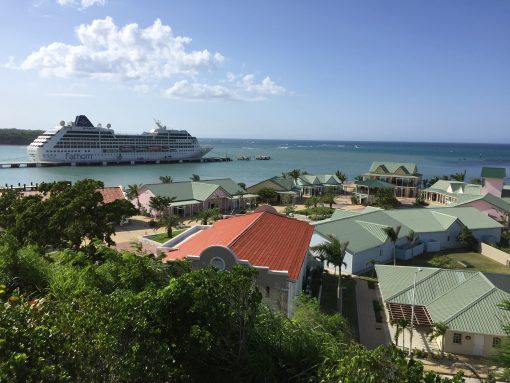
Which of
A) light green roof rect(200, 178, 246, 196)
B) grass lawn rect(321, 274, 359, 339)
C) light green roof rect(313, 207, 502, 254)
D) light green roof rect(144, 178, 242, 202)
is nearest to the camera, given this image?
grass lawn rect(321, 274, 359, 339)

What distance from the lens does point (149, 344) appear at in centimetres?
771

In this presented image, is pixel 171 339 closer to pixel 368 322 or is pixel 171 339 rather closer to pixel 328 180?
pixel 368 322

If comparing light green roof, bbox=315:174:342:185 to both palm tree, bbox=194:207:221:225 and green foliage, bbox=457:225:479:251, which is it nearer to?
palm tree, bbox=194:207:221:225

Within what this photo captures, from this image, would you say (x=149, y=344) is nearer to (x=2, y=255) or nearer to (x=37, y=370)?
(x=37, y=370)

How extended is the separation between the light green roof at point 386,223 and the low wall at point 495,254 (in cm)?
298

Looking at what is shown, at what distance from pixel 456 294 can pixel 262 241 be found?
10.1m

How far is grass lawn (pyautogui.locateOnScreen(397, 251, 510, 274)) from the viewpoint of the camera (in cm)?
3188

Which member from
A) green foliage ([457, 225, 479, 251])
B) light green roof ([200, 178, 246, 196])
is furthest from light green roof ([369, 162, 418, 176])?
green foliage ([457, 225, 479, 251])

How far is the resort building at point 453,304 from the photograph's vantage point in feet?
63.3

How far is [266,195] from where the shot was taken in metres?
58.3

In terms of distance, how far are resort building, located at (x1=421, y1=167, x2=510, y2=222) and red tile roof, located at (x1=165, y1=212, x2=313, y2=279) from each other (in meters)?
28.2

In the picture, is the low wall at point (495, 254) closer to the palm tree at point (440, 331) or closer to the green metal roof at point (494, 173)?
the palm tree at point (440, 331)

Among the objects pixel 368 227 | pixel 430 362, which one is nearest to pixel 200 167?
pixel 368 227

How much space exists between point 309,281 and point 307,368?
55.9ft
